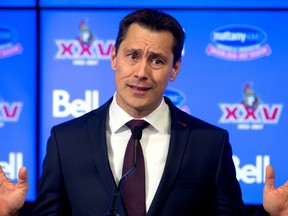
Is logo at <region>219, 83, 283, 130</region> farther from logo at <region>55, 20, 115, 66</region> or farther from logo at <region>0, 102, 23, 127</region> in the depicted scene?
logo at <region>0, 102, 23, 127</region>

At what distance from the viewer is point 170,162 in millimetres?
2277

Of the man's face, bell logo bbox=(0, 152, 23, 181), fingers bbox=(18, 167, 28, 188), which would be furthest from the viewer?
bell logo bbox=(0, 152, 23, 181)

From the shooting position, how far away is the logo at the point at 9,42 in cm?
390

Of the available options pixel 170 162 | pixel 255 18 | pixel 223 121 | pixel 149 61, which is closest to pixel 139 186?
pixel 170 162

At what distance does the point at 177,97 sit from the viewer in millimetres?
3893

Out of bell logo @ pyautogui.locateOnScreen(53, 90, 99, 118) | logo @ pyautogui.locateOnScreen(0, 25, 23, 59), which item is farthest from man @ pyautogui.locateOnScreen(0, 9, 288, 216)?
logo @ pyautogui.locateOnScreen(0, 25, 23, 59)

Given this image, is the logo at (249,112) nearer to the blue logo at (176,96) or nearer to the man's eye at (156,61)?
the blue logo at (176,96)

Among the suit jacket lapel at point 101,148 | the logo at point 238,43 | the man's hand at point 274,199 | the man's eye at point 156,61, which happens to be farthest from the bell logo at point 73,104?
the man's hand at point 274,199

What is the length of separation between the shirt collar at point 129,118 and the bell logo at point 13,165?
1.59 meters

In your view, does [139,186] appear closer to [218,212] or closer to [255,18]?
[218,212]

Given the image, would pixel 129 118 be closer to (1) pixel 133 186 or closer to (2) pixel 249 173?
(1) pixel 133 186

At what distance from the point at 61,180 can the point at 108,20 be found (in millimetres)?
1778

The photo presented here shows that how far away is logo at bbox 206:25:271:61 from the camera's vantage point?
3.90 metres

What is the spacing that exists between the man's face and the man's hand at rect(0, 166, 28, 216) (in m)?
0.45
